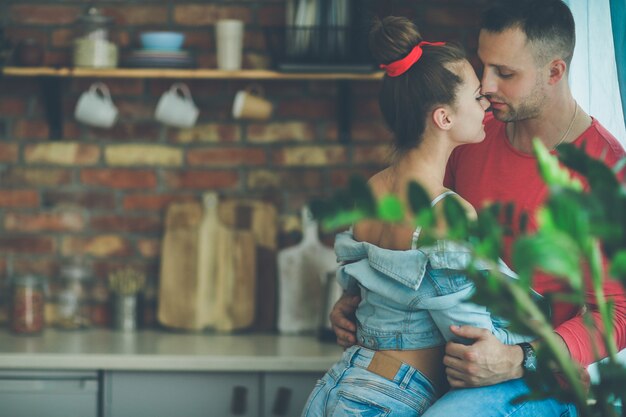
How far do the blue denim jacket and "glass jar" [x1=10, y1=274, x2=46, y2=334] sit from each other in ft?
5.03

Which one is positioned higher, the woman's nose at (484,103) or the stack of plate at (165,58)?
the stack of plate at (165,58)

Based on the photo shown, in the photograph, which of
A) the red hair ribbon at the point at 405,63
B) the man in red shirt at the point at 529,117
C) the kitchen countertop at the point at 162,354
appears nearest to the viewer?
the red hair ribbon at the point at 405,63

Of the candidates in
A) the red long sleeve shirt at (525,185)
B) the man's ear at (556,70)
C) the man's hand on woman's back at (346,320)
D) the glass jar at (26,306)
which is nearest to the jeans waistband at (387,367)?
the man's hand on woman's back at (346,320)

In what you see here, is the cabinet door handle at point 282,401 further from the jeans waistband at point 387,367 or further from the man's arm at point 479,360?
the man's arm at point 479,360

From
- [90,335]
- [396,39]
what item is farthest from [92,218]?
[396,39]

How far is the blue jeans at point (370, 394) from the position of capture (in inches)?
A: 65.8

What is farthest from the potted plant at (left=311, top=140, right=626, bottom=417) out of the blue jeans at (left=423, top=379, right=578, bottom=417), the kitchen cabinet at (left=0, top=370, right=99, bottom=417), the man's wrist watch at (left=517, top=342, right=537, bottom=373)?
the kitchen cabinet at (left=0, top=370, right=99, bottom=417)

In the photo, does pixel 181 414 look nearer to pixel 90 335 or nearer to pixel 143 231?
pixel 90 335

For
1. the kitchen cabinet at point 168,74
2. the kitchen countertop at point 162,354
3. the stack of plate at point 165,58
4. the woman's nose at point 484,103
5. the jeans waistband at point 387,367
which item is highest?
the stack of plate at point 165,58

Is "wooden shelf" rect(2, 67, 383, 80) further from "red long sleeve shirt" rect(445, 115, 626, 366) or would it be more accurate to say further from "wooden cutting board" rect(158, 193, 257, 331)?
"red long sleeve shirt" rect(445, 115, 626, 366)

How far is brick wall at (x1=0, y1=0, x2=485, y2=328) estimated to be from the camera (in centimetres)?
313

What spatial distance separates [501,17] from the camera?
198 cm

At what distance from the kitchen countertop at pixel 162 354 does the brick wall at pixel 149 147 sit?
0.37 m

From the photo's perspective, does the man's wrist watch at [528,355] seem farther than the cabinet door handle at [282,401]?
No
